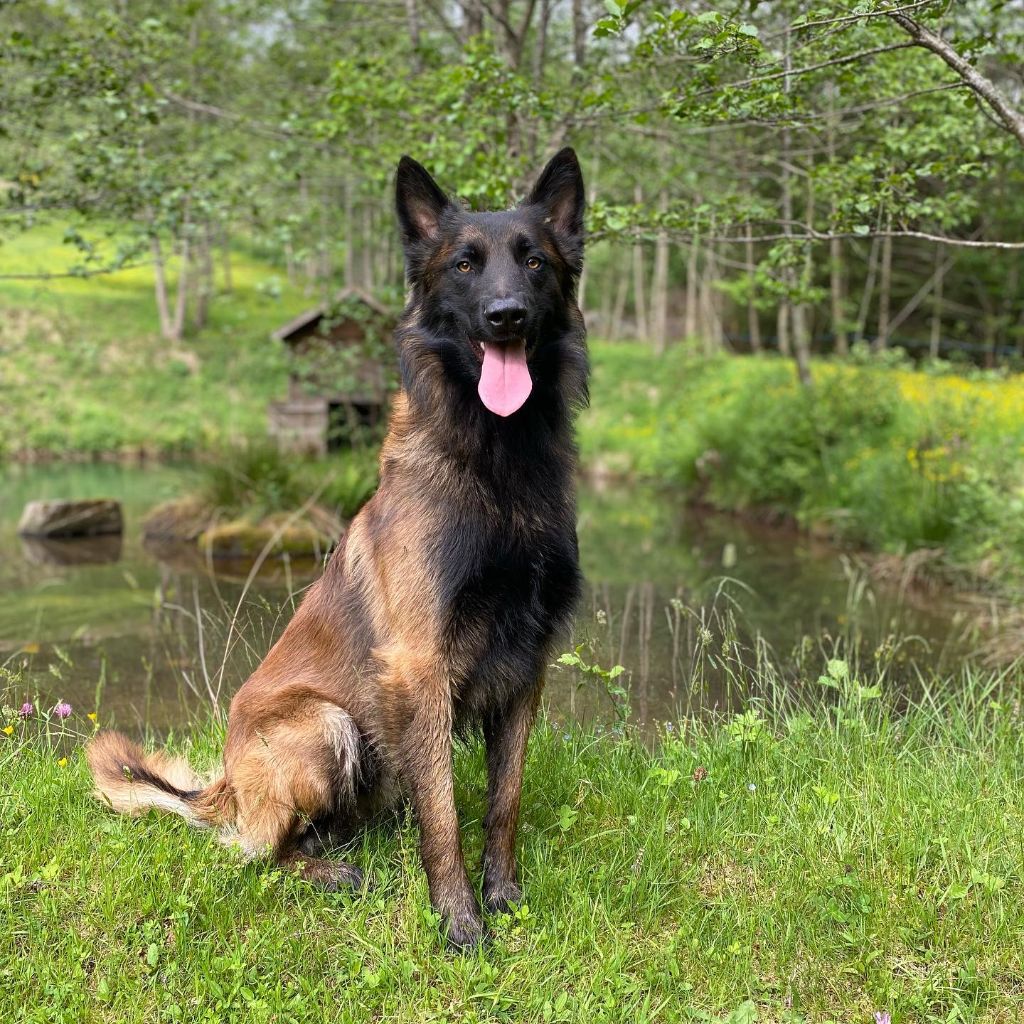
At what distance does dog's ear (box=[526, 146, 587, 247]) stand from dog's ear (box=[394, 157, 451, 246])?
0.32 m

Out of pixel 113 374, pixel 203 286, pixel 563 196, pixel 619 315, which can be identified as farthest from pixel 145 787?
pixel 619 315

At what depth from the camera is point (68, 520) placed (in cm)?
1284

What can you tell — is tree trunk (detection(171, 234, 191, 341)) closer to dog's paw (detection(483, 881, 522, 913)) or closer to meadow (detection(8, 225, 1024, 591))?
meadow (detection(8, 225, 1024, 591))

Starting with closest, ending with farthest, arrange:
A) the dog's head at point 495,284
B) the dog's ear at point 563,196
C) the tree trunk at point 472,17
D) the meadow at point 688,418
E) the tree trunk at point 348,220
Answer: the dog's head at point 495,284
the dog's ear at point 563,196
the tree trunk at point 472,17
the meadow at point 688,418
the tree trunk at point 348,220

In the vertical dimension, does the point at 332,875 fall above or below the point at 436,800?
below

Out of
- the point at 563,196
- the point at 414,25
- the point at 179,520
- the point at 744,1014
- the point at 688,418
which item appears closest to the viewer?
the point at 744,1014

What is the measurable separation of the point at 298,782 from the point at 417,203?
1961 mm

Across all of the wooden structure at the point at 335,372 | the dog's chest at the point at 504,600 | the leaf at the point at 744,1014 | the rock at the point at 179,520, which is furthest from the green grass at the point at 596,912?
the rock at the point at 179,520

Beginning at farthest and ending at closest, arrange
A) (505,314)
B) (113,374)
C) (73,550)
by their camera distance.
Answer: (113,374), (73,550), (505,314)

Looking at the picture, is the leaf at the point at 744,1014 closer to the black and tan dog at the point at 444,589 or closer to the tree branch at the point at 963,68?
the black and tan dog at the point at 444,589

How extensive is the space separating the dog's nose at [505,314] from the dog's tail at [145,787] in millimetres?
1847

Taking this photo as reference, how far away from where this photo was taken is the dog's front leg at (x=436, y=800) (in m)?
2.89

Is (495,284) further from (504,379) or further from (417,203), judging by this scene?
(417,203)

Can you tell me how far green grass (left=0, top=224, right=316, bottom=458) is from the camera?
23.6m
